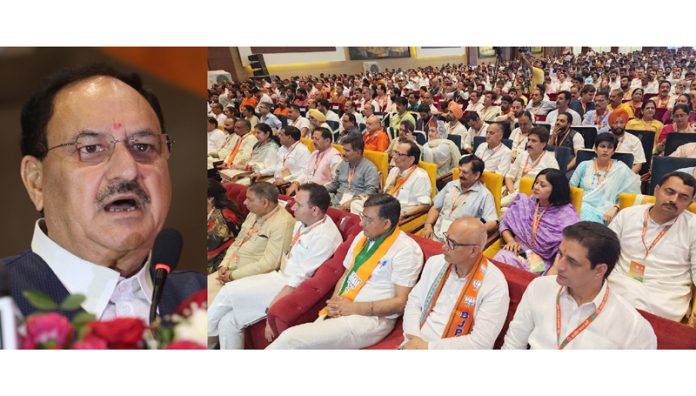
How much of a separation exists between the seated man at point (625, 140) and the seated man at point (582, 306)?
758 mm

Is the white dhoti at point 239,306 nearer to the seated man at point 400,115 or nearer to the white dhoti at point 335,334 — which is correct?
the white dhoti at point 335,334

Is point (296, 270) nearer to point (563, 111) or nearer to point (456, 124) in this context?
point (456, 124)

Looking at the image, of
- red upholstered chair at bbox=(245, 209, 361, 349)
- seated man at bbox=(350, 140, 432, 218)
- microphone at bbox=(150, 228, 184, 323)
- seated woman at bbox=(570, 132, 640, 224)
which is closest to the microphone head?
microphone at bbox=(150, 228, 184, 323)

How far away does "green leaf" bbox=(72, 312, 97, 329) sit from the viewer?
5.63 ft

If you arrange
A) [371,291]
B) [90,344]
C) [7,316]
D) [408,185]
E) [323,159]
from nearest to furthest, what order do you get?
[7,316], [90,344], [371,291], [408,185], [323,159]

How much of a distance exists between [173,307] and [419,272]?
1104mm

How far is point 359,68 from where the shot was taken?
7.50 feet

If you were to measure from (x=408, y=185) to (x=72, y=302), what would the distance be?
1.61 meters

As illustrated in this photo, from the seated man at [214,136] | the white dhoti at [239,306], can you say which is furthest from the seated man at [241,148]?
the white dhoti at [239,306]

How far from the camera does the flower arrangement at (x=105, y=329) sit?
1.70m

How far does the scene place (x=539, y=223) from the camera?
2.15 meters

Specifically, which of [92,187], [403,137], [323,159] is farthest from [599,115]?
[92,187]

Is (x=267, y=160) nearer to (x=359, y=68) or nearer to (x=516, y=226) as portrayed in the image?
(x=359, y=68)
